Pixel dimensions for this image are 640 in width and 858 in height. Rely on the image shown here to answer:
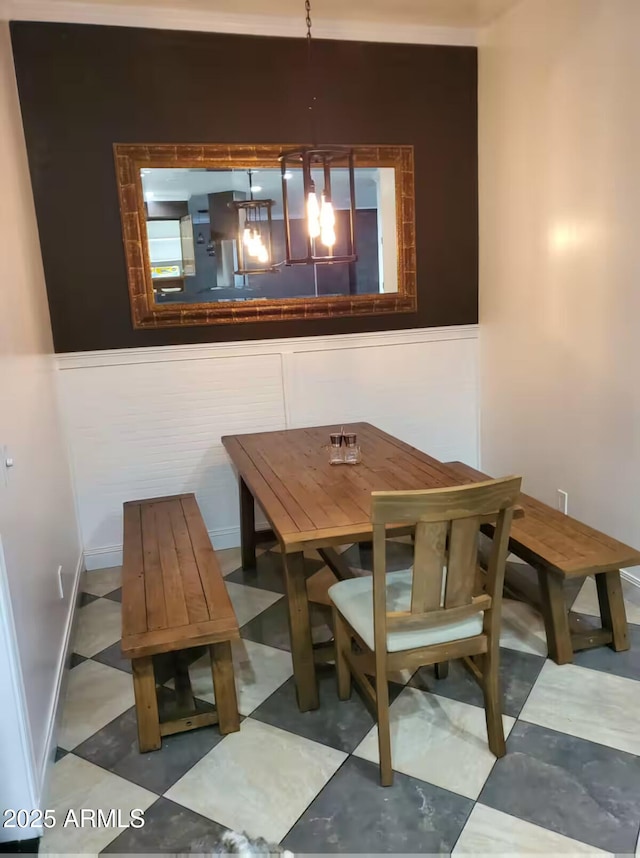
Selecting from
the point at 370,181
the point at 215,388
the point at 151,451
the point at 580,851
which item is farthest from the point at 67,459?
the point at 580,851

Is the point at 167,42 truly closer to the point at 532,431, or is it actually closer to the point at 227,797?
the point at 532,431

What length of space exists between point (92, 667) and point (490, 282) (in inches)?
114

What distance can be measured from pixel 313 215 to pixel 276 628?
1707 millimetres

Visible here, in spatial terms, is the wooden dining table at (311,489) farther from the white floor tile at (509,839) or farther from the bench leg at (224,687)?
the white floor tile at (509,839)

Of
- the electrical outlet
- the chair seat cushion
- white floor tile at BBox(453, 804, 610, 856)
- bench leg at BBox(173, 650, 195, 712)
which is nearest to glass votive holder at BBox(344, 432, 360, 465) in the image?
the chair seat cushion

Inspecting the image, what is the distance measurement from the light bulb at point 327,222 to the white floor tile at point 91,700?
1838mm

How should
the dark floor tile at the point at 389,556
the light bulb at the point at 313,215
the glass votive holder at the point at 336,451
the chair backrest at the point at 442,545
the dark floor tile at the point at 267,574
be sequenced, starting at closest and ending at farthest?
the chair backrest at the point at 442,545, the light bulb at the point at 313,215, the glass votive holder at the point at 336,451, the dark floor tile at the point at 267,574, the dark floor tile at the point at 389,556

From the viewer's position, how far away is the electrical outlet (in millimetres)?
3297

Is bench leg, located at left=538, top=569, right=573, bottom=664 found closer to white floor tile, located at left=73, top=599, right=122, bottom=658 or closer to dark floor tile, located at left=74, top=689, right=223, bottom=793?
dark floor tile, located at left=74, top=689, right=223, bottom=793

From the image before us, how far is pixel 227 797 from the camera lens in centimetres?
188

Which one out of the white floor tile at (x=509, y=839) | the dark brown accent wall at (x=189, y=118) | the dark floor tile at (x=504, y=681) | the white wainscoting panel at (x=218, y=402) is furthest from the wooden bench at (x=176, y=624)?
the dark brown accent wall at (x=189, y=118)

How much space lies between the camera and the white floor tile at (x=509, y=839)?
1.66 m

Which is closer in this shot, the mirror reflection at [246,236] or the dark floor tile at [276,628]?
the dark floor tile at [276,628]

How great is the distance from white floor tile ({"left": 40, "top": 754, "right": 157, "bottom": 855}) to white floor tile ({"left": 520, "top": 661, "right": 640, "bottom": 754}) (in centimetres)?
126
